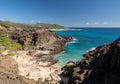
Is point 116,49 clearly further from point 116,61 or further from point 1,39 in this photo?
point 1,39

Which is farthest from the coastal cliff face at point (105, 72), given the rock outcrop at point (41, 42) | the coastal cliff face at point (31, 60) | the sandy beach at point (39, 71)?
the rock outcrop at point (41, 42)

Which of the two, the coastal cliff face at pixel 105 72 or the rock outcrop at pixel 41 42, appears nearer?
the coastal cliff face at pixel 105 72

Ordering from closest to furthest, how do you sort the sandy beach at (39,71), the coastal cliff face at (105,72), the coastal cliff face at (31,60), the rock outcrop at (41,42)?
the coastal cliff face at (105,72) < the coastal cliff face at (31,60) < the sandy beach at (39,71) < the rock outcrop at (41,42)

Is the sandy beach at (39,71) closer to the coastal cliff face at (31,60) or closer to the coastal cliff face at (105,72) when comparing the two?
the coastal cliff face at (31,60)

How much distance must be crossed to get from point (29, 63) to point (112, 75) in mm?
Result: 24934

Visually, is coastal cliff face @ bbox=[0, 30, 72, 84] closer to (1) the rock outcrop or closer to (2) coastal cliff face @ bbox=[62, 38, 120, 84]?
(1) the rock outcrop

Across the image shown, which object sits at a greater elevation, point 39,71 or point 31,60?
point 31,60

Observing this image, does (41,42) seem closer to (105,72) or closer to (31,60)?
(31,60)

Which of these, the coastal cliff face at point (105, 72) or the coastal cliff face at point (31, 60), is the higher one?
the coastal cliff face at point (105, 72)

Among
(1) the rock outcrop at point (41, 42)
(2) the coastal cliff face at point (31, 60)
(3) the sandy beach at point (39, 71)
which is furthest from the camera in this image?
(1) the rock outcrop at point (41, 42)

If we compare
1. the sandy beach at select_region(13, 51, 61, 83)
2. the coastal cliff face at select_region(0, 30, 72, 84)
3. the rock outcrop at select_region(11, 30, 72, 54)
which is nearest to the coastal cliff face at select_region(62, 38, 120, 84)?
the coastal cliff face at select_region(0, 30, 72, 84)

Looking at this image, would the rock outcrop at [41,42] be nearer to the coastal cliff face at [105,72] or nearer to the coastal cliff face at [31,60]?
the coastal cliff face at [31,60]

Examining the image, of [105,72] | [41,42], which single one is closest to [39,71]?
[105,72]

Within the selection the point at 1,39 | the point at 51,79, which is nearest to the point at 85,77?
the point at 51,79
